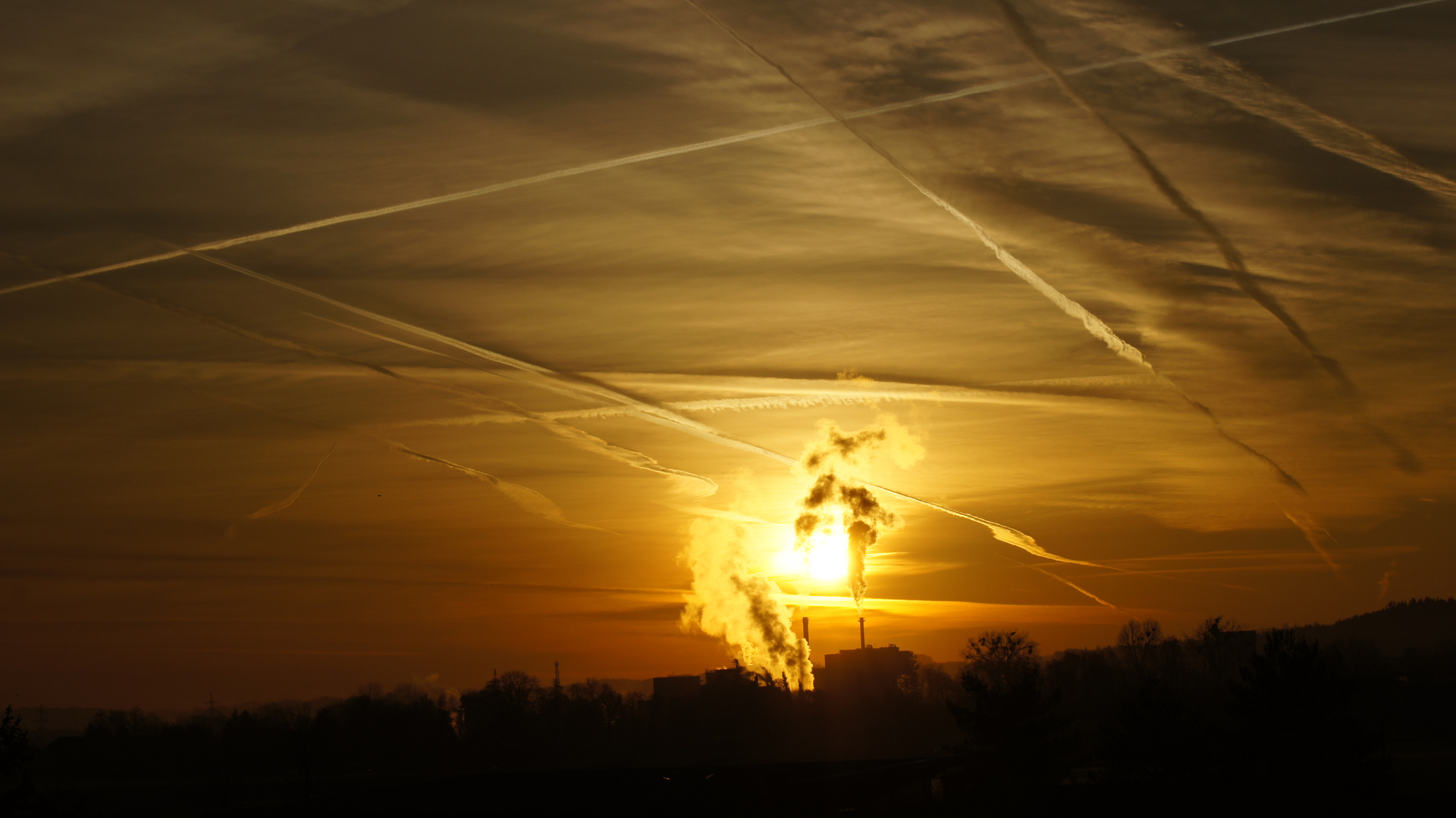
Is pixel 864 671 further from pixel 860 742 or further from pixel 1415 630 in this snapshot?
pixel 1415 630

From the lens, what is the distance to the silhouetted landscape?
47312 mm

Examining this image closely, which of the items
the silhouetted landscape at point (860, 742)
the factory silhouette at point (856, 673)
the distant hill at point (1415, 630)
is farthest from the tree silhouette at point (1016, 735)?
the distant hill at point (1415, 630)

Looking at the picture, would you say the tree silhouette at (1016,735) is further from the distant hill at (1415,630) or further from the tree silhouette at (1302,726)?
the distant hill at (1415,630)

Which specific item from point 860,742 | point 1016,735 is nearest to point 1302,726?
point 1016,735

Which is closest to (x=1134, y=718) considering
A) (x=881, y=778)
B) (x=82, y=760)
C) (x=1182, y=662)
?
(x=881, y=778)

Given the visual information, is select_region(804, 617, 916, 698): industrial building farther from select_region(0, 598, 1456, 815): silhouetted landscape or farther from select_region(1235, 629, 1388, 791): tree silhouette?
select_region(1235, 629, 1388, 791): tree silhouette

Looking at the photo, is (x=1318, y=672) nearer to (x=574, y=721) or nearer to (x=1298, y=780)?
(x=1298, y=780)

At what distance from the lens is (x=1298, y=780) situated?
44531 millimetres

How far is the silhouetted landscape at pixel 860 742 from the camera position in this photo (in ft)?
155

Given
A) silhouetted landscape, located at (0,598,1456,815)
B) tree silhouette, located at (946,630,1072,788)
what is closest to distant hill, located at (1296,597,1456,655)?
silhouetted landscape, located at (0,598,1456,815)

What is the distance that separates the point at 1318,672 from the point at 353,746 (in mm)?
103224

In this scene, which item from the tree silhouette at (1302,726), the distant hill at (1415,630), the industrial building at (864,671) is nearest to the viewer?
the tree silhouette at (1302,726)

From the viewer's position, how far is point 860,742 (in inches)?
4638

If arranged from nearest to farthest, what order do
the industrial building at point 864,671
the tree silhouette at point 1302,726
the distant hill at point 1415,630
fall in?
the tree silhouette at point 1302,726 < the industrial building at point 864,671 < the distant hill at point 1415,630
